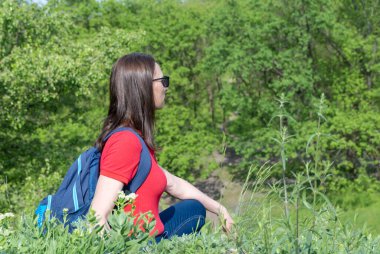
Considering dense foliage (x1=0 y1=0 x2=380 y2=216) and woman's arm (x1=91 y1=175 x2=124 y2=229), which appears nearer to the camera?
woman's arm (x1=91 y1=175 x2=124 y2=229)

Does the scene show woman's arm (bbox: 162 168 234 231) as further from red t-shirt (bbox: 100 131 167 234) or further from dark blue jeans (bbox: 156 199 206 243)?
red t-shirt (bbox: 100 131 167 234)

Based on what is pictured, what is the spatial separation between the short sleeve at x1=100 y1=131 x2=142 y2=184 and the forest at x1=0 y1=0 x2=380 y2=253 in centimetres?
1214

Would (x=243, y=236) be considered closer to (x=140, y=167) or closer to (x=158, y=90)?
(x=140, y=167)

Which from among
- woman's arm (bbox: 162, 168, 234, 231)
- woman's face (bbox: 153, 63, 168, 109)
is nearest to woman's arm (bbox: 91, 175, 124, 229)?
woman's face (bbox: 153, 63, 168, 109)

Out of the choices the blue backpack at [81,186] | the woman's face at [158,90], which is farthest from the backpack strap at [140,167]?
the woman's face at [158,90]

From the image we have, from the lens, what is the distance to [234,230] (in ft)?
6.93

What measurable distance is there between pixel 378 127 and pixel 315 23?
4697 millimetres

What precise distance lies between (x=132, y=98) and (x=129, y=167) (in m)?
0.41

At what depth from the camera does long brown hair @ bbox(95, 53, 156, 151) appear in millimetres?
3023

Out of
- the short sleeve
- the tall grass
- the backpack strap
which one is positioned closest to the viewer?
the tall grass

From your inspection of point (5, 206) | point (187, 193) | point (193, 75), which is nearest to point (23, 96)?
point (5, 206)

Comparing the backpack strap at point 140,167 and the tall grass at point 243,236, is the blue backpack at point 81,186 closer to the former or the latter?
the backpack strap at point 140,167

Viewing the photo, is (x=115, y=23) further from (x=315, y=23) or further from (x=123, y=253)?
(x=123, y=253)

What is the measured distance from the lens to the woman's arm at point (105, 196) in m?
2.65
